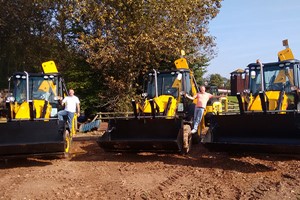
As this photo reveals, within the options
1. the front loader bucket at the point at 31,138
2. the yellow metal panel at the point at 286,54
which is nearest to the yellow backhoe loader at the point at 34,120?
the front loader bucket at the point at 31,138

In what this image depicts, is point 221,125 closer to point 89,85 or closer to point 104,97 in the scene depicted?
point 104,97

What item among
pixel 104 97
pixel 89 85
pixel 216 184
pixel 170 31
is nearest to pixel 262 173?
pixel 216 184

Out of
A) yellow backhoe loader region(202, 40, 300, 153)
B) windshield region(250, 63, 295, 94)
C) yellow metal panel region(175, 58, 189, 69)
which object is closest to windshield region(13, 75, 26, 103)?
yellow metal panel region(175, 58, 189, 69)

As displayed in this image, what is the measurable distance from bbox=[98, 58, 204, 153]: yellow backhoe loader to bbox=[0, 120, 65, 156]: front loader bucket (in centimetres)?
114

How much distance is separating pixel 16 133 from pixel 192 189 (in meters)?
4.52

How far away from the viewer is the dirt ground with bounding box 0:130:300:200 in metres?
6.30

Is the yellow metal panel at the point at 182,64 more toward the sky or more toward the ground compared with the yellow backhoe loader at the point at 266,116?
more toward the sky

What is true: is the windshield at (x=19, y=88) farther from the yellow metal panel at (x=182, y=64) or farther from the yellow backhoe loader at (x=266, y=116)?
the yellow backhoe loader at (x=266, y=116)

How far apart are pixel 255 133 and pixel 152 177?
2687 mm

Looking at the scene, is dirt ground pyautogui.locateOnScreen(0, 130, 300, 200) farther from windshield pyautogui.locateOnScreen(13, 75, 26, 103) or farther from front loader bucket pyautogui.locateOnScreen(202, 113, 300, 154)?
windshield pyautogui.locateOnScreen(13, 75, 26, 103)

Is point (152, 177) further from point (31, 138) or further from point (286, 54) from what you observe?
point (286, 54)

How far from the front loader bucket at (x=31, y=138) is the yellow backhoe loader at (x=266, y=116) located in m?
3.47

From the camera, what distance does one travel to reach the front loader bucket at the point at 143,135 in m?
8.87

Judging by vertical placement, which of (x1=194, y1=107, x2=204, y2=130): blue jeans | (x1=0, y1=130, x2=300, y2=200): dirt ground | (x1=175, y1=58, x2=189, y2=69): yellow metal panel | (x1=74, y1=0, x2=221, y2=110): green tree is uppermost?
(x1=74, y1=0, x2=221, y2=110): green tree
